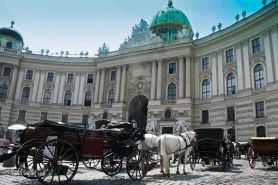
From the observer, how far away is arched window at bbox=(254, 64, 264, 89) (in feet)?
91.8

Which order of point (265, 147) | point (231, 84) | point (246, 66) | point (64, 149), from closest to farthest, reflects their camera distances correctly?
point (64, 149) → point (265, 147) → point (246, 66) → point (231, 84)

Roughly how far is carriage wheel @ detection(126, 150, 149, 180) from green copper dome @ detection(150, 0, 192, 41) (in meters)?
34.3

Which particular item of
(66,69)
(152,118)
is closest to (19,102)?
(66,69)

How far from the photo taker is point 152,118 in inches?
1403

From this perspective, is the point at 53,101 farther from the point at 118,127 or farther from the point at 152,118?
the point at 118,127

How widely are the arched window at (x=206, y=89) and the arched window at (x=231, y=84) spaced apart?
3.13 m

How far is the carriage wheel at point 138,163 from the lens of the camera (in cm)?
953

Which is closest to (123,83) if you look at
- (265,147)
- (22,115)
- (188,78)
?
(188,78)

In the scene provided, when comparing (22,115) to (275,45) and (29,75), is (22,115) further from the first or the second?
(275,45)

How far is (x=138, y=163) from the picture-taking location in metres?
9.62

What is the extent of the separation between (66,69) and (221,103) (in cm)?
2818

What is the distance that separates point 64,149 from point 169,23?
39021mm

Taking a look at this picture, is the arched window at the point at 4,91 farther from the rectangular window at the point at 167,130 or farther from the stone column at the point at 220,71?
the stone column at the point at 220,71

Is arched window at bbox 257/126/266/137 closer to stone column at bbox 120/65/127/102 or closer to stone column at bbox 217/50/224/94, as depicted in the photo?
stone column at bbox 217/50/224/94
